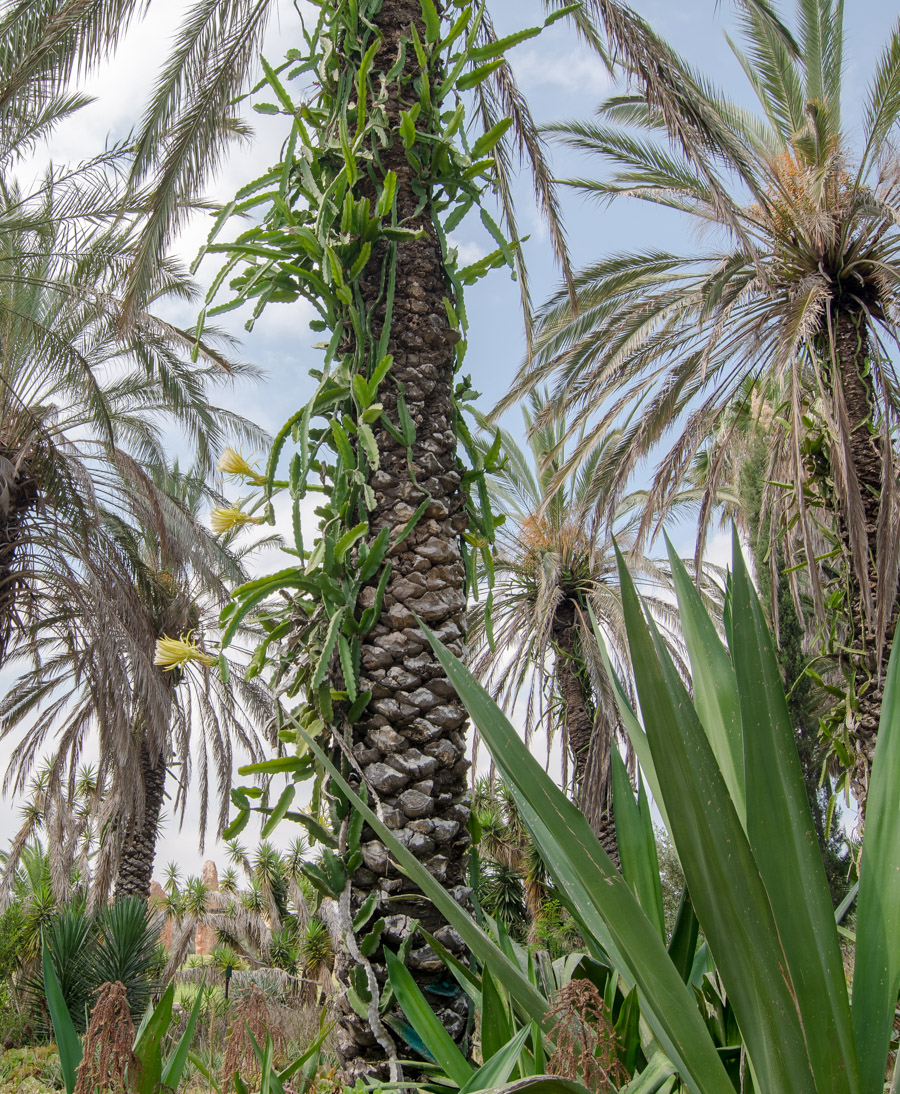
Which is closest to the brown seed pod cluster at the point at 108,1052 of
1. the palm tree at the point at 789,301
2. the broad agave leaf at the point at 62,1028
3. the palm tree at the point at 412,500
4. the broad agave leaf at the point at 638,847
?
the broad agave leaf at the point at 62,1028

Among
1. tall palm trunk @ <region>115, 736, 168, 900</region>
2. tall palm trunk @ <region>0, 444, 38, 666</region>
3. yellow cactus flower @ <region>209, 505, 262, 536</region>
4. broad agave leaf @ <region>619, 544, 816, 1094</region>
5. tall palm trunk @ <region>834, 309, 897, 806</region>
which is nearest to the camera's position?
broad agave leaf @ <region>619, 544, 816, 1094</region>

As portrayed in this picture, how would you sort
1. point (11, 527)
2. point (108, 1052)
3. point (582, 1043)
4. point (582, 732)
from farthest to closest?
point (582, 732)
point (11, 527)
point (108, 1052)
point (582, 1043)

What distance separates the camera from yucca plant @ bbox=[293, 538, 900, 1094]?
1.00 metres

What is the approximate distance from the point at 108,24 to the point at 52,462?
15.0ft

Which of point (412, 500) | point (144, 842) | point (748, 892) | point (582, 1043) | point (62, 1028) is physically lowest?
point (144, 842)

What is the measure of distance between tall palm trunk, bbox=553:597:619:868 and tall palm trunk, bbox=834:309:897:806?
14.7 feet

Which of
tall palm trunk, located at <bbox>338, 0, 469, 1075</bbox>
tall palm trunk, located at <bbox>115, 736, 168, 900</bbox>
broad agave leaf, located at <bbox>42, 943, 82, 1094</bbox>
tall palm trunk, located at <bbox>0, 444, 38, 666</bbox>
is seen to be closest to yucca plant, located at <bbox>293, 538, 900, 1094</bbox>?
tall palm trunk, located at <bbox>338, 0, 469, 1075</bbox>

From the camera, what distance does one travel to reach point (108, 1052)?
144cm

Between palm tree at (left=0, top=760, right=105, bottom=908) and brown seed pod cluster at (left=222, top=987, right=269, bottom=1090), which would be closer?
brown seed pod cluster at (left=222, top=987, right=269, bottom=1090)

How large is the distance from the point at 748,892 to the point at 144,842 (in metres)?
13.9

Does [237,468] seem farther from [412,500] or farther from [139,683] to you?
[139,683]

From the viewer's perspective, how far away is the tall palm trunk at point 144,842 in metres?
12.7

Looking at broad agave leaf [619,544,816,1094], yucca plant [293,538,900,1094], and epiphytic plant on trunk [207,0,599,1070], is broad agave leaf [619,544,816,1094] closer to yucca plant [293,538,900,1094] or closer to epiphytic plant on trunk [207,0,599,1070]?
yucca plant [293,538,900,1094]

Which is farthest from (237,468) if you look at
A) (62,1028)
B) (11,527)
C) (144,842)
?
(144,842)
